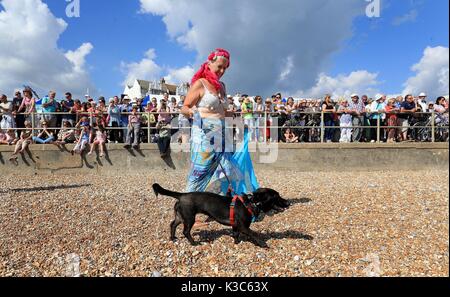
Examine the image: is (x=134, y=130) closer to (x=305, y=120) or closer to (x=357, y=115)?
(x=305, y=120)

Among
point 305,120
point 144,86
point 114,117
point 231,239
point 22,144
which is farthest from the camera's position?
point 144,86

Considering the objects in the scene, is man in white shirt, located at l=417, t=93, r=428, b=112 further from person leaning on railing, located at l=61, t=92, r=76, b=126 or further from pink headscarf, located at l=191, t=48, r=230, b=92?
person leaning on railing, located at l=61, t=92, r=76, b=126

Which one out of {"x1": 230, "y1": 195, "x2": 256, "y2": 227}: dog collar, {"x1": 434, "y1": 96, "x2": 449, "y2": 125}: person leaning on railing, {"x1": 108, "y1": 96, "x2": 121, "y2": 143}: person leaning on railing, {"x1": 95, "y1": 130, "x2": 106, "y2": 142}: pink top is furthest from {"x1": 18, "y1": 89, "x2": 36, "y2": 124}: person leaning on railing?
{"x1": 434, "y1": 96, "x2": 449, "y2": 125}: person leaning on railing

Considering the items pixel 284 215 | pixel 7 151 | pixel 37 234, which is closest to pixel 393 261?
pixel 284 215

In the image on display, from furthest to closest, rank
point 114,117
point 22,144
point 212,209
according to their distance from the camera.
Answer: point 114,117 < point 22,144 < point 212,209

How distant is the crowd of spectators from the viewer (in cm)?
1115

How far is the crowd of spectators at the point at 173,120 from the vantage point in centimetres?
1115

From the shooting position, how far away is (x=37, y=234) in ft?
15.3

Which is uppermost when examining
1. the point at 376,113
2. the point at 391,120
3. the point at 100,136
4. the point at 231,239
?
the point at 376,113

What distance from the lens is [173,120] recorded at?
37.8 feet

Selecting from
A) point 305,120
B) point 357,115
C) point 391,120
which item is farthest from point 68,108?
point 391,120

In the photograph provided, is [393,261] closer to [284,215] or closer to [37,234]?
[284,215]

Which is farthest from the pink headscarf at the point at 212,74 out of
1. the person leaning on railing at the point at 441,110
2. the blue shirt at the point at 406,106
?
the person leaning on railing at the point at 441,110

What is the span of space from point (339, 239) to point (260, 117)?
7.45 m
